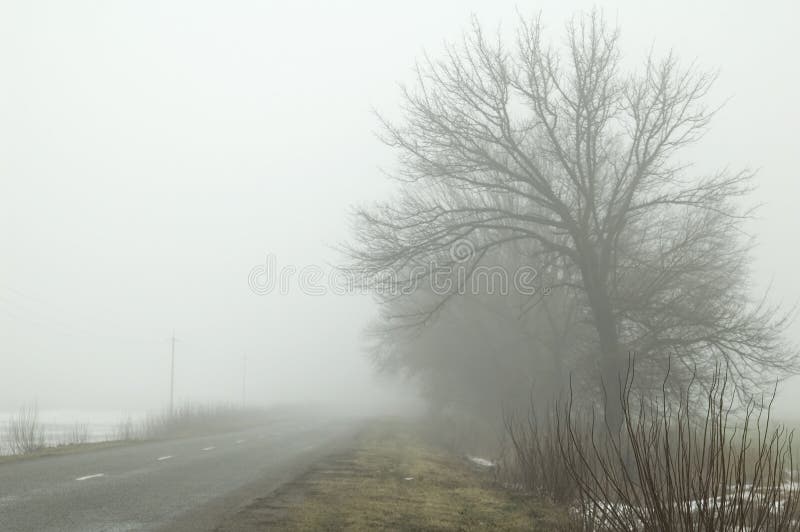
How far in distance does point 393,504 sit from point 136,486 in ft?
13.0

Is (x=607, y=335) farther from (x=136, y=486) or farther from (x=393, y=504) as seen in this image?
(x=136, y=486)

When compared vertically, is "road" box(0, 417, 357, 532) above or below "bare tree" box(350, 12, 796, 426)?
below

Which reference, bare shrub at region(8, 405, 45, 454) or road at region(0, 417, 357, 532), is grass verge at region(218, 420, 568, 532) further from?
bare shrub at region(8, 405, 45, 454)

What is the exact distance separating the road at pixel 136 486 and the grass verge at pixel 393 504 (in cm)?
53

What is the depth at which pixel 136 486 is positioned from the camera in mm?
10031

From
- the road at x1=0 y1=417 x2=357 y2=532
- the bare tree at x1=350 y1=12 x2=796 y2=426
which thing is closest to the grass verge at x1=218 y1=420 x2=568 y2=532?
the road at x1=0 y1=417 x2=357 y2=532

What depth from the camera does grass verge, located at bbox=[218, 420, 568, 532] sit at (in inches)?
306

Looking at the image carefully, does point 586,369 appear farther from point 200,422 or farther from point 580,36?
point 200,422

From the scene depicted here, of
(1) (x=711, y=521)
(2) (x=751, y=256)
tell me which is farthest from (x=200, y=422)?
(1) (x=711, y=521)

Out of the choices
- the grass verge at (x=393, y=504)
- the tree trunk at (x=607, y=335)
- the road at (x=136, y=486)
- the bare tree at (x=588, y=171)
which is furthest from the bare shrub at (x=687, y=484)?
the bare tree at (x=588, y=171)

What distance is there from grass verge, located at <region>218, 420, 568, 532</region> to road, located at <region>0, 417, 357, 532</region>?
20.7 inches

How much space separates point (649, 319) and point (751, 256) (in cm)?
752

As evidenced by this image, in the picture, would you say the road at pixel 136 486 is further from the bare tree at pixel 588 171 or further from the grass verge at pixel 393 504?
the bare tree at pixel 588 171

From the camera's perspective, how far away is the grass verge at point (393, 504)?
7766mm
